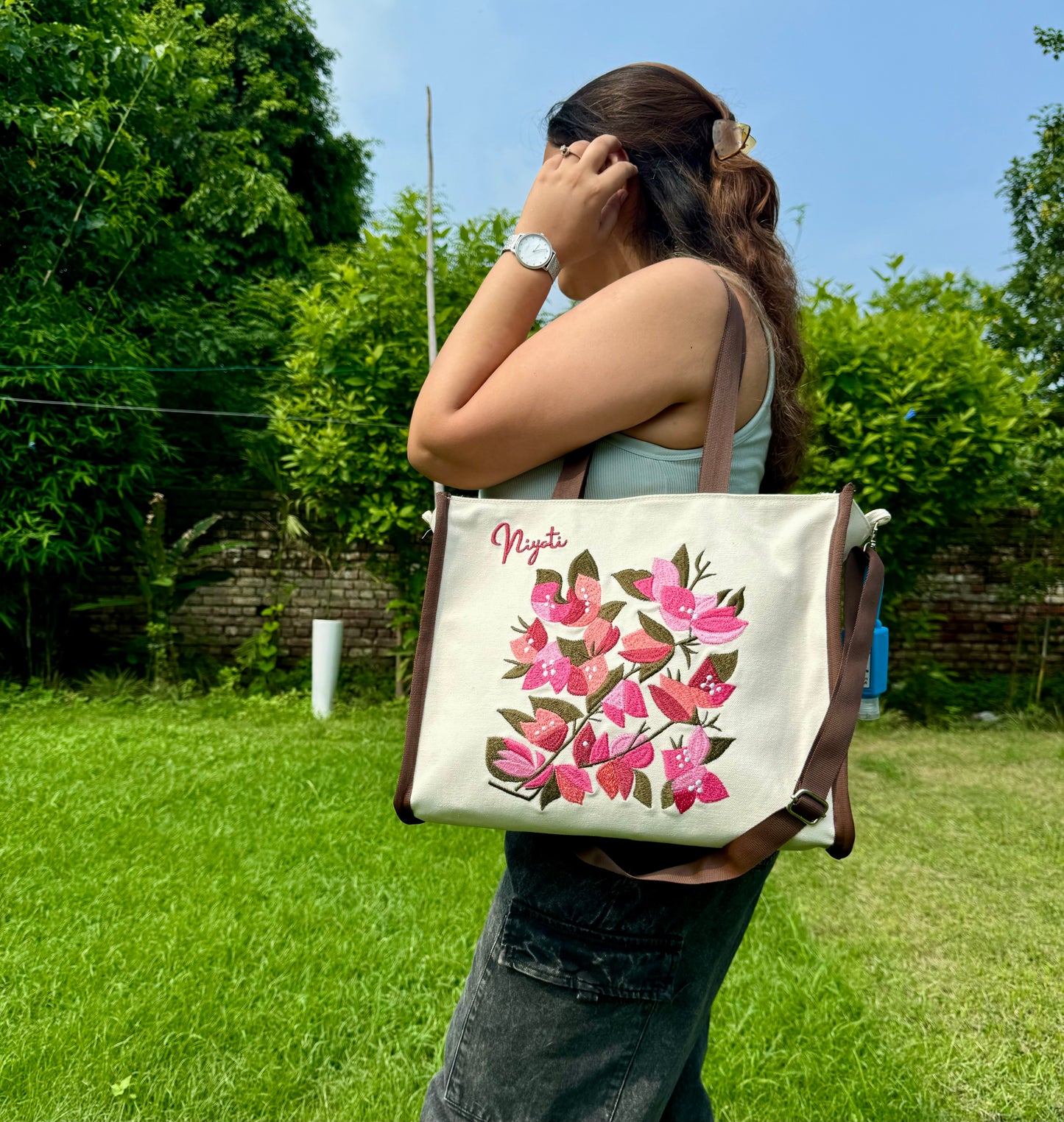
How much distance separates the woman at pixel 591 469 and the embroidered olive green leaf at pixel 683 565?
8 cm

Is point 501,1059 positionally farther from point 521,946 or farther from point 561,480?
point 561,480

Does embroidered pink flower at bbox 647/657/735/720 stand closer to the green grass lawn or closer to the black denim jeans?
the black denim jeans

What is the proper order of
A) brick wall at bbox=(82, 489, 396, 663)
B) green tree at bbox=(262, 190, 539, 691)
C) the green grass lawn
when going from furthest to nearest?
brick wall at bbox=(82, 489, 396, 663) < green tree at bbox=(262, 190, 539, 691) < the green grass lawn

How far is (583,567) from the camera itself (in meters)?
0.81

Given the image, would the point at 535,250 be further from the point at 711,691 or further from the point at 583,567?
the point at 711,691

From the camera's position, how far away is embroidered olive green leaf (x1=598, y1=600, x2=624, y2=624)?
798 mm

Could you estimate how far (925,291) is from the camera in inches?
237

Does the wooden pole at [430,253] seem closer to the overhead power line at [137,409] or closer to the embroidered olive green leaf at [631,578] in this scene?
the overhead power line at [137,409]

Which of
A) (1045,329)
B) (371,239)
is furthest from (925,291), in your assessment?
(1045,329)

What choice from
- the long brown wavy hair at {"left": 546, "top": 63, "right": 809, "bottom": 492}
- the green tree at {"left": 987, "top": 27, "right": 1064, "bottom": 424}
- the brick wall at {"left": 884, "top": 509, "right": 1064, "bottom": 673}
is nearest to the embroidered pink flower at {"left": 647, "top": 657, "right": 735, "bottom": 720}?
the long brown wavy hair at {"left": 546, "top": 63, "right": 809, "bottom": 492}

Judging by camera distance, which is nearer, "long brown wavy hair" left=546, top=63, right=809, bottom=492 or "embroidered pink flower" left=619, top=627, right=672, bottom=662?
"embroidered pink flower" left=619, top=627, right=672, bottom=662

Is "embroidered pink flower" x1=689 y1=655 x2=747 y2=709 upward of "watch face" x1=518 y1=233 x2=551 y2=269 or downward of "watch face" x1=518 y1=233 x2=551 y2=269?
downward

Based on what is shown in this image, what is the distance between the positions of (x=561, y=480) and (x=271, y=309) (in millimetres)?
9648

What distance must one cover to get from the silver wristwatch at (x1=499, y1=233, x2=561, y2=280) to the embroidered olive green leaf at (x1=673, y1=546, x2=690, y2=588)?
1.05 ft
